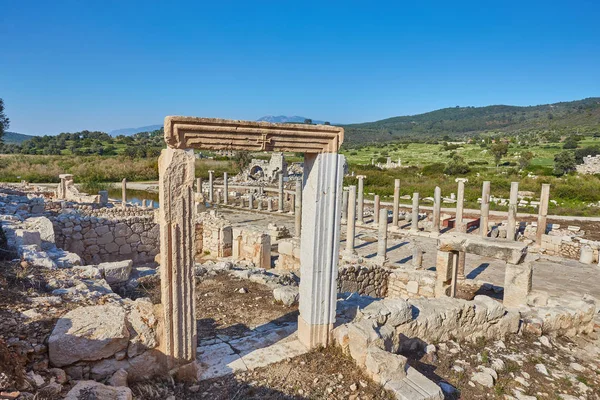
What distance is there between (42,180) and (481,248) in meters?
41.7

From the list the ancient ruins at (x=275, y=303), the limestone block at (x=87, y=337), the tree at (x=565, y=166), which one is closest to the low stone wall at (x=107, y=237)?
the ancient ruins at (x=275, y=303)

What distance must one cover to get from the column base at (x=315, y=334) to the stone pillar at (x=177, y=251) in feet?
4.97

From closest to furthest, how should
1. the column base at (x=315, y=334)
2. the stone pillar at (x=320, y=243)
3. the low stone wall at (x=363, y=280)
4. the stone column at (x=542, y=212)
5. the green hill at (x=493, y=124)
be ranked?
the stone pillar at (x=320, y=243), the column base at (x=315, y=334), the low stone wall at (x=363, y=280), the stone column at (x=542, y=212), the green hill at (x=493, y=124)

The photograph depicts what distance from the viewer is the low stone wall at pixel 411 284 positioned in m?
11.1

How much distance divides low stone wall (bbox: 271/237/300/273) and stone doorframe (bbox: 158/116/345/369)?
692 centimetres

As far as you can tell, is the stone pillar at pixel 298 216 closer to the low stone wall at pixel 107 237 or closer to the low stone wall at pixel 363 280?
the low stone wall at pixel 363 280

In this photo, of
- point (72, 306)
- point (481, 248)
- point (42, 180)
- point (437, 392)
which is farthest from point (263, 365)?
point (42, 180)

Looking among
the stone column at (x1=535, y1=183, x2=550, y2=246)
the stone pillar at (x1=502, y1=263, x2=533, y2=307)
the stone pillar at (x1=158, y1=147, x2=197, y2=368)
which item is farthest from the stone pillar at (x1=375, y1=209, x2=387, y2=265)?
the stone pillar at (x1=158, y1=147, x2=197, y2=368)

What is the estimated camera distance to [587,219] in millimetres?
23688

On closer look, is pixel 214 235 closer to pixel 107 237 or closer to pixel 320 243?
pixel 107 237

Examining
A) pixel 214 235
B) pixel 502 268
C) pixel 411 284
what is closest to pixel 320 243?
pixel 411 284

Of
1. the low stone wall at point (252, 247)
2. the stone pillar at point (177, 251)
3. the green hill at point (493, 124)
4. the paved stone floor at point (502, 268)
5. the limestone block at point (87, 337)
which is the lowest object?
the paved stone floor at point (502, 268)

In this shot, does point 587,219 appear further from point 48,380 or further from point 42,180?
point 42,180

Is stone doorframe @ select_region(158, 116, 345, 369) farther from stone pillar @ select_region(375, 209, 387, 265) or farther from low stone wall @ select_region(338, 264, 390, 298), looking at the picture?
stone pillar @ select_region(375, 209, 387, 265)
